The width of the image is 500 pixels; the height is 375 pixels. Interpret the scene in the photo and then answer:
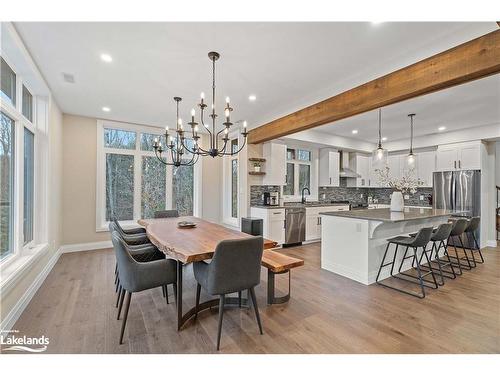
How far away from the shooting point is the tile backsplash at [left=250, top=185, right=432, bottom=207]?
5531 mm

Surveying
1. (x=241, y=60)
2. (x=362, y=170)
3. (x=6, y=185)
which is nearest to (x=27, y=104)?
(x=6, y=185)

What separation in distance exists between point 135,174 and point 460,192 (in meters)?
7.15

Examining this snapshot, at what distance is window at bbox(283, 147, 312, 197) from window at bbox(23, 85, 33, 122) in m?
4.96

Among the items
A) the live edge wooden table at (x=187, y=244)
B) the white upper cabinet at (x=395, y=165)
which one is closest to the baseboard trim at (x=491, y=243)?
the white upper cabinet at (x=395, y=165)

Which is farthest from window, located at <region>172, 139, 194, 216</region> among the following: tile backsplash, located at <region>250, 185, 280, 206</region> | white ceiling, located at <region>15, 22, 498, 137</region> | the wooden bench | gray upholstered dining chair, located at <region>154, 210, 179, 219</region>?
the wooden bench

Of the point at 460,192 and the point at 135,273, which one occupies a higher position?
the point at 460,192

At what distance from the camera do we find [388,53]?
7.89 feet

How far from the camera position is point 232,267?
6.29 ft

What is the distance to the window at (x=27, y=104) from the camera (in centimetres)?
309

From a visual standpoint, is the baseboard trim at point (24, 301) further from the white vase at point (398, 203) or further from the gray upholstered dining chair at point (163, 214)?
the white vase at point (398, 203)

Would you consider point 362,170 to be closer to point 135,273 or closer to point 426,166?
point 426,166

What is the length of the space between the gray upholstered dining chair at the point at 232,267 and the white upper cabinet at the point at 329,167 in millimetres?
4732

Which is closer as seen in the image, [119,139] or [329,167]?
[119,139]
